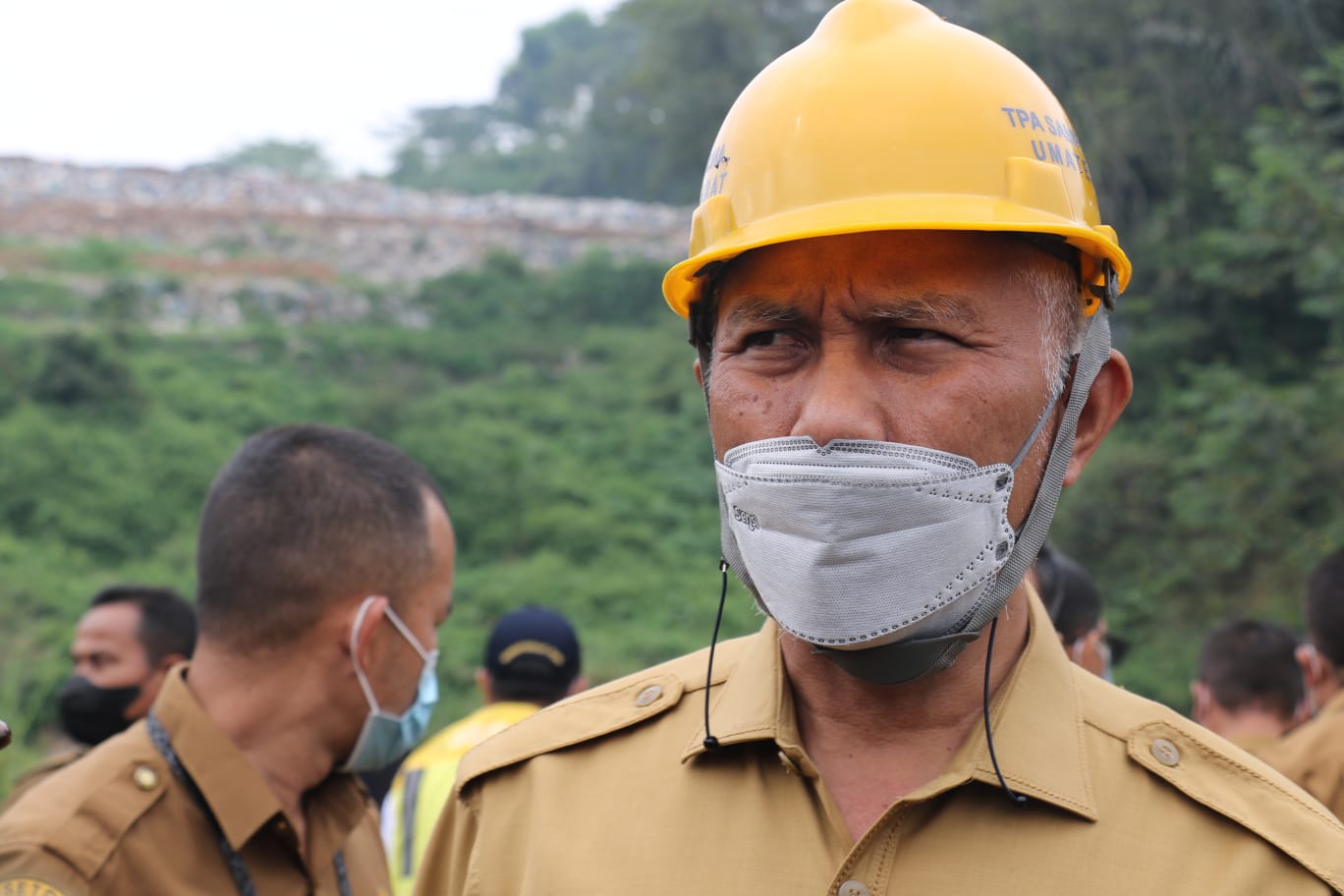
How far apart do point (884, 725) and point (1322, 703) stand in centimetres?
394

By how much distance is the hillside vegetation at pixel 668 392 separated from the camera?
15.2 m

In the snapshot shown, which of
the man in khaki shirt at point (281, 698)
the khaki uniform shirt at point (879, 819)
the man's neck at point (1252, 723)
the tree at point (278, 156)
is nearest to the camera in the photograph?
the khaki uniform shirt at point (879, 819)

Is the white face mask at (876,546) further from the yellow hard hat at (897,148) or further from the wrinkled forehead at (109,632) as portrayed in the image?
the wrinkled forehead at (109,632)

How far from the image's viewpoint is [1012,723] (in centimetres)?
208

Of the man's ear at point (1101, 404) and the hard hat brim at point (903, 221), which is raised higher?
the hard hat brim at point (903, 221)

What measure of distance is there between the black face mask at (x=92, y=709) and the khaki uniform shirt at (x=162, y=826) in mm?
1945

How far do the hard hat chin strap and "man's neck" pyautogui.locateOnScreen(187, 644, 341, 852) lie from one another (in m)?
1.73

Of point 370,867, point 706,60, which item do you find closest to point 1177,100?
point 706,60

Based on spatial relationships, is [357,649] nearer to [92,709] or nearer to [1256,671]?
[92,709]

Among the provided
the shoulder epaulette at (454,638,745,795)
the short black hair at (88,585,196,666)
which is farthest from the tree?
the shoulder epaulette at (454,638,745,795)

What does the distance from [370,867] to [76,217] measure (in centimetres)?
3174

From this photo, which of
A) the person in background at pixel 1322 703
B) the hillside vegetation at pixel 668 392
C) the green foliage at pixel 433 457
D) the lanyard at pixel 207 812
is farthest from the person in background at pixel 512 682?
the green foliage at pixel 433 457

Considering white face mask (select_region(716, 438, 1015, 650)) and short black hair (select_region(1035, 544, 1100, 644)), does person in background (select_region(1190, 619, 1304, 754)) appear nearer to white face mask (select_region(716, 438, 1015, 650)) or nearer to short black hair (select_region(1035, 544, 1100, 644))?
short black hair (select_region(1035, 544, 1100, 644))

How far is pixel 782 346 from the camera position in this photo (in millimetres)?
2184
